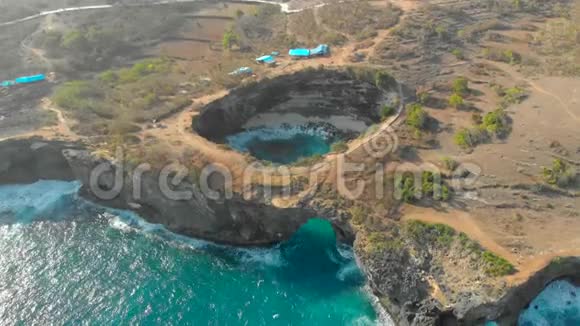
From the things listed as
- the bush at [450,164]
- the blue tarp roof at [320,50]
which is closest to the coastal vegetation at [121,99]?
the blue tarp roof at [320,50]

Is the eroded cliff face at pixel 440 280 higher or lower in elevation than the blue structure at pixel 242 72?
lower

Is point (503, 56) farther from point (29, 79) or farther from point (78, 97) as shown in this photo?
point (29, 79)

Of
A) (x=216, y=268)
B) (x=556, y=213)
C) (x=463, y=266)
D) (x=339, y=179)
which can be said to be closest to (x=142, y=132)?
(x=216, y=268)

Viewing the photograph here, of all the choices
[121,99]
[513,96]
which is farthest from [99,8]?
[513,96]

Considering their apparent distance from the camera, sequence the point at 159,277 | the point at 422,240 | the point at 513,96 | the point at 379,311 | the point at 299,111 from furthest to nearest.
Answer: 1. the point at 299,111
2. the point at 513,96
3. the point at 159,277
4. the point at 422,240
5. the point at 379,311

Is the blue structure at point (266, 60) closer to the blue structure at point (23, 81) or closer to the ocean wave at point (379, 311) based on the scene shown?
the blue structure at point (23, 81)

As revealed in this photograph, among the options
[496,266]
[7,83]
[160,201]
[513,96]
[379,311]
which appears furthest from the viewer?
[7,83]
